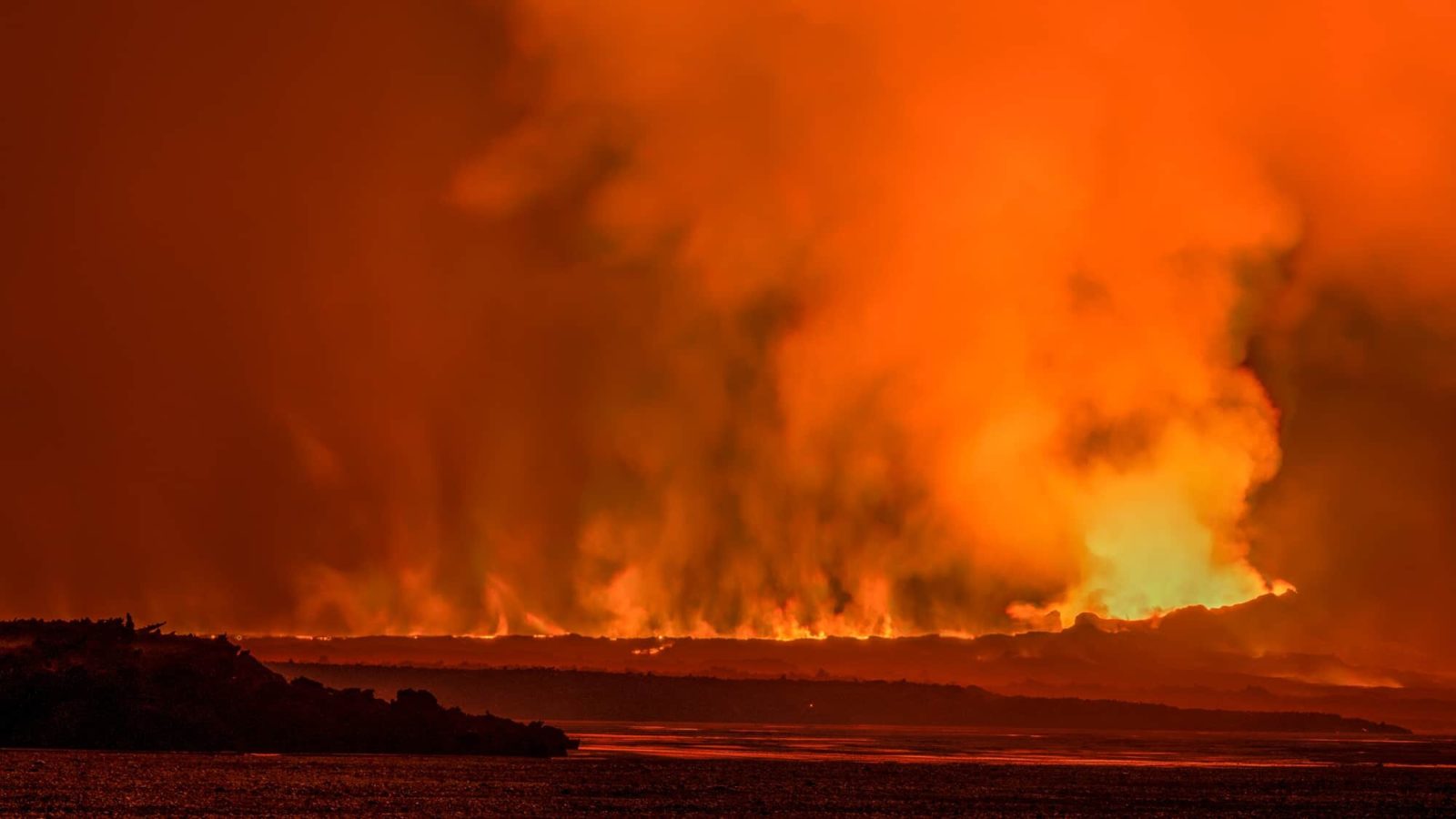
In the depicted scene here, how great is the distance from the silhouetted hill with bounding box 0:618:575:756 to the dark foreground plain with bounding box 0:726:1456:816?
7278 mm

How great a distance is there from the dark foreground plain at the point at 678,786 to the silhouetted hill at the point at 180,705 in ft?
23.9

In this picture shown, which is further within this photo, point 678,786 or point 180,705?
point 180,705

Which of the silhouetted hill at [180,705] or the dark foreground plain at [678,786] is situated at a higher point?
the silhouetted hill at [180,705]

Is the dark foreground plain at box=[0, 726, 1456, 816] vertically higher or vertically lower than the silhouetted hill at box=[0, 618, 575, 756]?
lower

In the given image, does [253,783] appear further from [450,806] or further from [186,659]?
[186,659]

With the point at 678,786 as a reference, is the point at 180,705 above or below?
above

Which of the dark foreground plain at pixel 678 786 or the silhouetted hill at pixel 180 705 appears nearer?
the dark foreground plain at pixel 678 786

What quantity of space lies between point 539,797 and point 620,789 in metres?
9.81

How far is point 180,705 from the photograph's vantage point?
139375mm

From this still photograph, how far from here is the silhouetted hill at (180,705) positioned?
13350 centimetres

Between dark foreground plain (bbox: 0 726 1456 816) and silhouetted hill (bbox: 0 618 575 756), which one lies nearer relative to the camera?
dark foreground plain (bbox: 0 726 1456 816)

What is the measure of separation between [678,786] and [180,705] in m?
53.7

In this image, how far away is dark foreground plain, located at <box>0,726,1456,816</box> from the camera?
82.6 m

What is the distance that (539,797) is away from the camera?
301 ft
